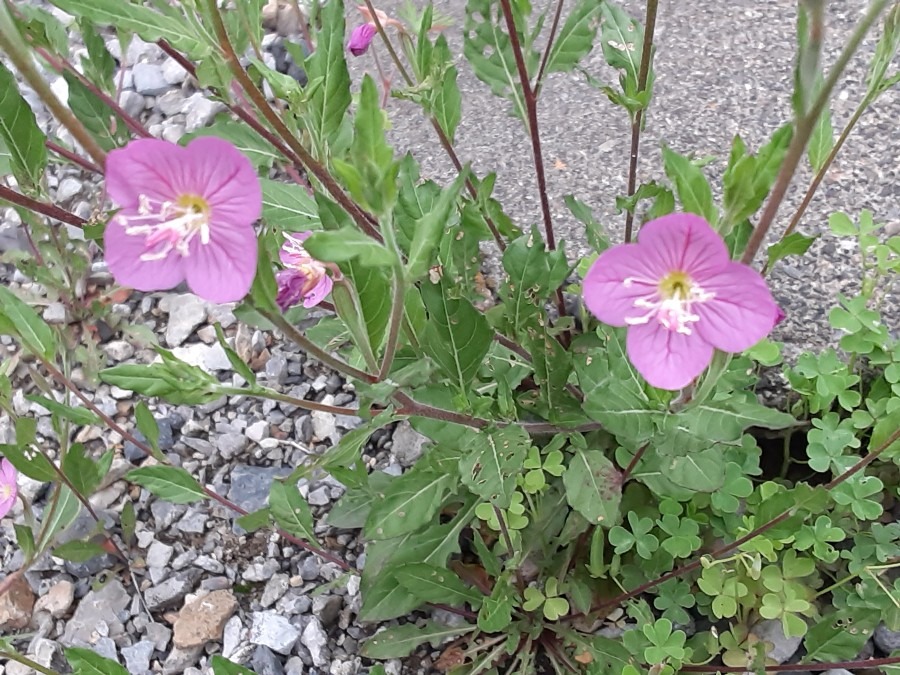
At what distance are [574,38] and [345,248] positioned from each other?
0.99 m

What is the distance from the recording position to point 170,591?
1722 mm

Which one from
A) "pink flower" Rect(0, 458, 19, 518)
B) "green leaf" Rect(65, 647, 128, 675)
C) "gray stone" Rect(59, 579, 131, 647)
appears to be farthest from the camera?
"gray stone" Rect(59, 579, 131, 647)

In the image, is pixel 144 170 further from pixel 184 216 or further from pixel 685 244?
pixel 685 244

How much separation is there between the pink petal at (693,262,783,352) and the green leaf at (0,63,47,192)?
884mm

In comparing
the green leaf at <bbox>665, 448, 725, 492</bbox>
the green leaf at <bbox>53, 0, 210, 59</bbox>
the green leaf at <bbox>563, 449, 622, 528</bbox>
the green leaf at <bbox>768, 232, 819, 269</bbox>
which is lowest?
the green leaf at <bbox>563, 449, 622, 528</bbox>

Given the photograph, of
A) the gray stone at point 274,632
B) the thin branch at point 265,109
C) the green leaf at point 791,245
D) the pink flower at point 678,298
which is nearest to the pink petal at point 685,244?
the pink flower at point 678,298

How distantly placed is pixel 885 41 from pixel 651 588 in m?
1.01

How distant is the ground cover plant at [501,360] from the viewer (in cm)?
94

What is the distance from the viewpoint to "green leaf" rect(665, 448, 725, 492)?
135 cm

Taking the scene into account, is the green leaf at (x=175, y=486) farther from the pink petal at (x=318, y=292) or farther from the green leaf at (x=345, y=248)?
the green leaf at (x=345, y=248)

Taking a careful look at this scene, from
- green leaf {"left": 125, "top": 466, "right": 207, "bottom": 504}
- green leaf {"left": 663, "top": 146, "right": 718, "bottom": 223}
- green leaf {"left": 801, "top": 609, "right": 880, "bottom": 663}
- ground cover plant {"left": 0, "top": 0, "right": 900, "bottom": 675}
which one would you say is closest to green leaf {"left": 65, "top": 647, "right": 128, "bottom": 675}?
ground cover plant {"left": 0, "top": 0, "right": 900, "bottom": 675}

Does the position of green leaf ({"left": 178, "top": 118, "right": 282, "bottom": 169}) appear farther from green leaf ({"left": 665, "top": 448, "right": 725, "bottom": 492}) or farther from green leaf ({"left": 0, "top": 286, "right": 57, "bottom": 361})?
green leaf ({"left": 665, "top": 448, "right": 725, "bottom": 492})

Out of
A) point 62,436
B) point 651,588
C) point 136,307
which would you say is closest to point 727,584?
point 651,588

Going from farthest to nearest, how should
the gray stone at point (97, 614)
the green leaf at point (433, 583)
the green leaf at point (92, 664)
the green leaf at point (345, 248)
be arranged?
1. the gray stone at point (97, 614)
2. the green leaf at point (433, 583)
3. the green leaf at point (92, 664)
4. the green leaf at point (345, 248)
